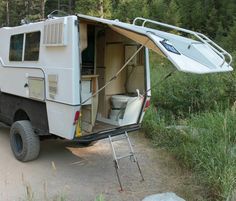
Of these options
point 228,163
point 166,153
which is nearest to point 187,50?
point 228,163

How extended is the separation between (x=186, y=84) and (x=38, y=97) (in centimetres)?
419

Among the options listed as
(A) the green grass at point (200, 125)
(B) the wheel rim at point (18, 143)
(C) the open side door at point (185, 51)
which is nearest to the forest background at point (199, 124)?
(A) the green grass at point (200, 125)

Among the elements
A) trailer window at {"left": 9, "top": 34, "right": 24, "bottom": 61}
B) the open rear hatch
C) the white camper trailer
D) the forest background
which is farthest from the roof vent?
the forest background

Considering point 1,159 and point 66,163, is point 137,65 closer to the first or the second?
point 66,163

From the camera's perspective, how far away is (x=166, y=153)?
6.94 metres

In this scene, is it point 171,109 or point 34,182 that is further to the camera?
point 171,109

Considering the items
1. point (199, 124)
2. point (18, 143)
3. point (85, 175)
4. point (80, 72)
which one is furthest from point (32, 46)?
point (199, 124)

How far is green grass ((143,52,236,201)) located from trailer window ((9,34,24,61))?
2439 millimetres

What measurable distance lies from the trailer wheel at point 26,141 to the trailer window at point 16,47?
117 centimetres

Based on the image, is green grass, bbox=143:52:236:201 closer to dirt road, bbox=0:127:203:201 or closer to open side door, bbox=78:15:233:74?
dirt road, bbox=0:127:203:201

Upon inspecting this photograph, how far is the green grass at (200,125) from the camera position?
16.2 feet

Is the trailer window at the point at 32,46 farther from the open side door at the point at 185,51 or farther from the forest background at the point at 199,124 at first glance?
the open side door at the point at 185,51

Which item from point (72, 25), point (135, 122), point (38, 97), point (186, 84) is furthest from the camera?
point (186, 84)

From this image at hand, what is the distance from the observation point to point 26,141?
625cm
